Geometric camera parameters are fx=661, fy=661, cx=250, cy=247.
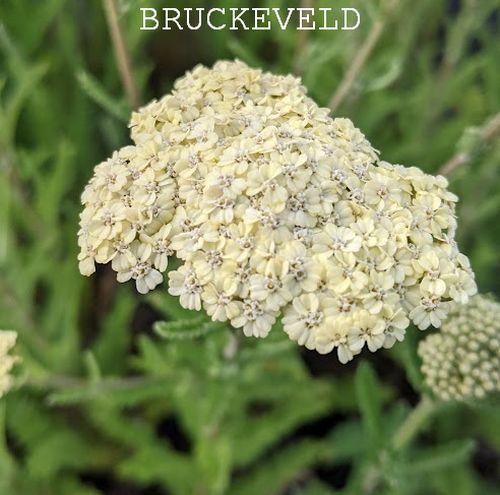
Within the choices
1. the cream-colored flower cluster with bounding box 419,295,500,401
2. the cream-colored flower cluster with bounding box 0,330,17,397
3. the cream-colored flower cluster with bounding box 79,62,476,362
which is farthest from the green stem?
the cream-colored flower cluster with bounding box 0,330,17,397

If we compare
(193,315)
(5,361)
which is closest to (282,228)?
(193,315)

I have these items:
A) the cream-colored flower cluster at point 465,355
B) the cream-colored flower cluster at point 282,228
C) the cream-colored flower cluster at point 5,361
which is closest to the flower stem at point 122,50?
the cream-colored flower cluster at point 282,228

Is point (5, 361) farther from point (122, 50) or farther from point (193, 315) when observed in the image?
point (122, 50)

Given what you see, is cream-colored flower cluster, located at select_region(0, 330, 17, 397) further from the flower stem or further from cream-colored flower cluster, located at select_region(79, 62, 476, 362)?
the flower stem

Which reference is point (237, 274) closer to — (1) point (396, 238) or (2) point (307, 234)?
(2) point (307, 234)

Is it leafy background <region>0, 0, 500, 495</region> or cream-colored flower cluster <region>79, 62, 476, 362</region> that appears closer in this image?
cream-colored flower cluster <region>79, 62, 476, 362</region>

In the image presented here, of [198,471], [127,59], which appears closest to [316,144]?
[127,59]
